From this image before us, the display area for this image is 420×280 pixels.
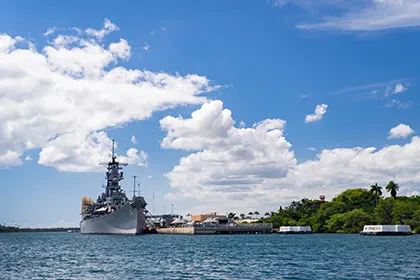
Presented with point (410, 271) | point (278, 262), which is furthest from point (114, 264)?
point (410, 271)

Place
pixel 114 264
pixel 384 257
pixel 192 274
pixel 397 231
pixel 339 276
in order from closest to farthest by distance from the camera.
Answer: pixel 339 276, pixel 192 274, pixel 114 264, pixel 384 257, pixel 397 231

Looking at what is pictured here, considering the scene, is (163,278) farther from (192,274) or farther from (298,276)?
(298,276)

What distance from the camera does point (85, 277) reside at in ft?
215

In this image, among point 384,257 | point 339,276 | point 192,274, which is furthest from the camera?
point 384,257

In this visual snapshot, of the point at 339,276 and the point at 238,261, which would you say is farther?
the point at 238,261

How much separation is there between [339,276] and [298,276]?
15.9 feet

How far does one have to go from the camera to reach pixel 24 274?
6981cm

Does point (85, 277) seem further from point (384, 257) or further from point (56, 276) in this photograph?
point (384, 257)

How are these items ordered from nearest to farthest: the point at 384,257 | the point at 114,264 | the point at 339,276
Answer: the point at 339,276 < the point at 114,264 < the point at 384,257

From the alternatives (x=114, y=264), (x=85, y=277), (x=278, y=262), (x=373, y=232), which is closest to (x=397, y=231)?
(x=373, y=232)

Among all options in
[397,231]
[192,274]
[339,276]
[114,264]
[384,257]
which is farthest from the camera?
[397,231]

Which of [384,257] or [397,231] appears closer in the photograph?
[384,257]

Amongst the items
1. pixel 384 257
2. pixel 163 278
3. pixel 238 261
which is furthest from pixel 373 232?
pixel 163 278

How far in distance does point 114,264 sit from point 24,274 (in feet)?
53.3
